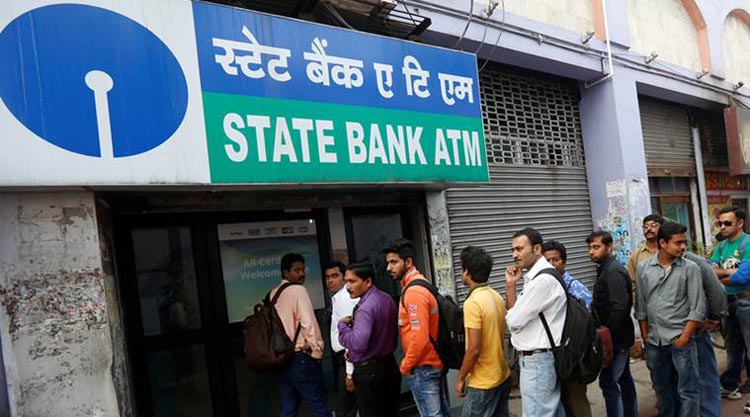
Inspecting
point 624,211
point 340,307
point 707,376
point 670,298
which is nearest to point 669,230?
point 670,298

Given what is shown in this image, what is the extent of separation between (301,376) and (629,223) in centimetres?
549

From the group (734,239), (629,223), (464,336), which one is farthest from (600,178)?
(464,336)

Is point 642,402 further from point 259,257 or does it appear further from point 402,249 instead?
point 259,257

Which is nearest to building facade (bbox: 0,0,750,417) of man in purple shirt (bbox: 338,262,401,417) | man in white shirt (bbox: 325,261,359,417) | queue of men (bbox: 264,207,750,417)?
man in white shirt (bbox: 325,261,359,417)

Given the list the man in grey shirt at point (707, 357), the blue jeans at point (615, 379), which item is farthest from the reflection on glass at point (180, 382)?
the man in grey shirt at point (707, 357)

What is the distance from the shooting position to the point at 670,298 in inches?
144

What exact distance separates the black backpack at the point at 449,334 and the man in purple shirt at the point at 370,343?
0.28 m

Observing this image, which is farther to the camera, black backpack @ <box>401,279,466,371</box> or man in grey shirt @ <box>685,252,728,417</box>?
man in grey shirt @ <box>685,252,728,417</box>

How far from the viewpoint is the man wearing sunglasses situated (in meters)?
4.50

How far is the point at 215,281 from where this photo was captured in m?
4.21

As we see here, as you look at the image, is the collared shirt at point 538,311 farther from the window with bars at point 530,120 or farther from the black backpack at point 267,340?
the window with bars at point 530,120

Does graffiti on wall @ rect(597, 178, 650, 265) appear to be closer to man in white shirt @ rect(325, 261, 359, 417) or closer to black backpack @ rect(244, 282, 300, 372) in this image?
man in white shirt @ rect(325, 261, 359, 417)

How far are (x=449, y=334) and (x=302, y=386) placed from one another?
1329mm

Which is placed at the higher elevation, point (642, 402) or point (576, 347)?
point (576, 347)
